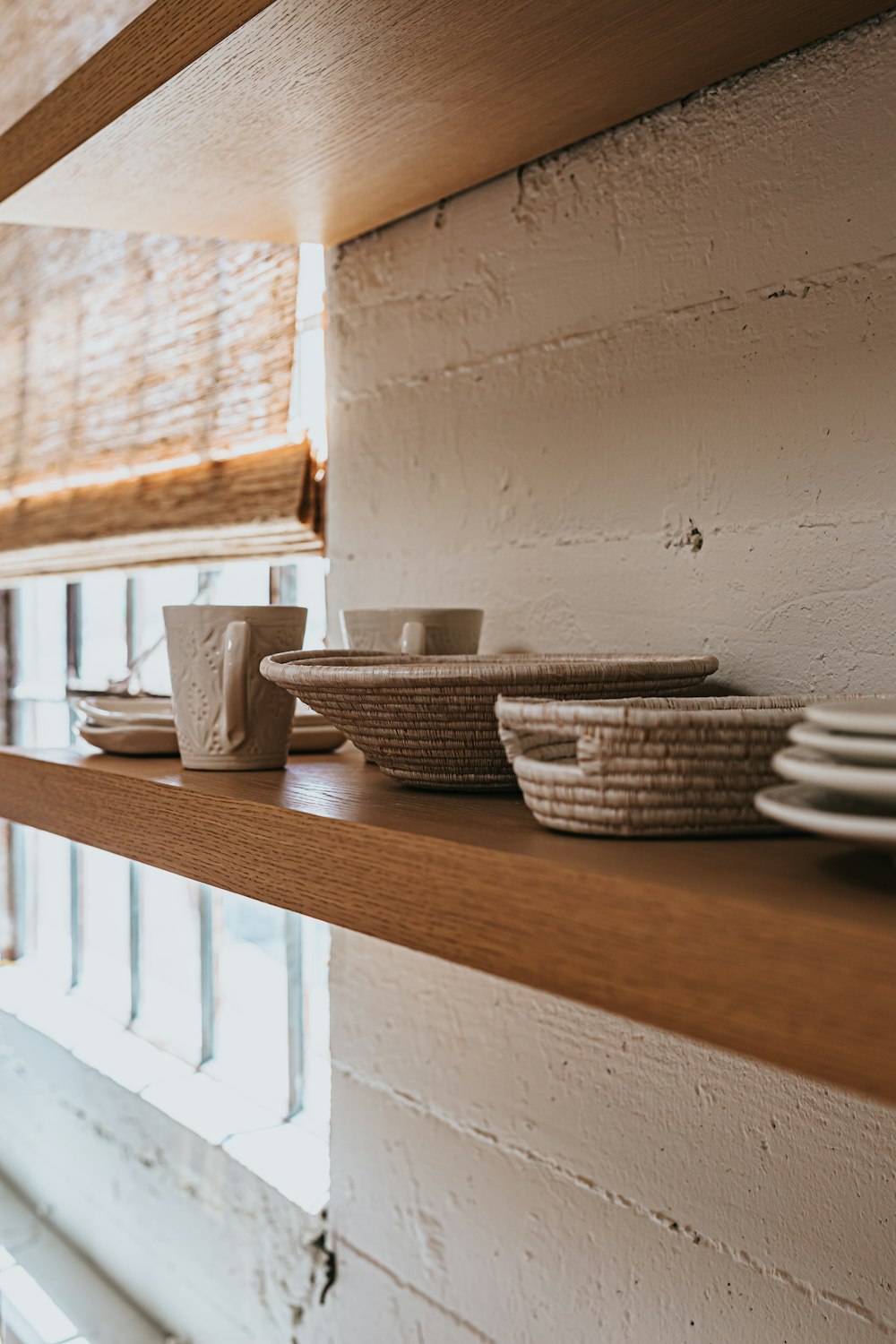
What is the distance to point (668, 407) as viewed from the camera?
35.2 inches

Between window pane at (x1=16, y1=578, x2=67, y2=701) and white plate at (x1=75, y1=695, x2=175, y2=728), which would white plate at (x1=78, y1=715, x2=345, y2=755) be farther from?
window pane at (x1=16, y1=578, x2=67, y2=701)

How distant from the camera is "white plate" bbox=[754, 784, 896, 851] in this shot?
0.39 m

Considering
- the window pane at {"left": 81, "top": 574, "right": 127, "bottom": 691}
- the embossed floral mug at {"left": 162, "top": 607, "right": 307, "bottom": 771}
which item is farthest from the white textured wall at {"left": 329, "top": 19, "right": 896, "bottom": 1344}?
the window pane at {"left": 81, "top": 574, "right": 127, "bottom": 691}

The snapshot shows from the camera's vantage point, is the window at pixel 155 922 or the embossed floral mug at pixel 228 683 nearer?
the embossed floral mug at pixel 228 683

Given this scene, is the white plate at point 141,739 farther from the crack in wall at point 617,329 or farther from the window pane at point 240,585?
the window pane at point 240,585

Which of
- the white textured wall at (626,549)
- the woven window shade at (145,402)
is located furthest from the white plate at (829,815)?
the woven window shade at (145,402)

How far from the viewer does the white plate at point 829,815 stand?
391 mm

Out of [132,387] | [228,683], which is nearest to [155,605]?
[132,387]

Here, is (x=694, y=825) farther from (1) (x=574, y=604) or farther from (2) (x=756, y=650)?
(1) (x=574, y=604)

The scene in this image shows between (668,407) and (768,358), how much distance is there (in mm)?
96

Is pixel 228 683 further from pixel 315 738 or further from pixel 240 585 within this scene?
pixel 240 585

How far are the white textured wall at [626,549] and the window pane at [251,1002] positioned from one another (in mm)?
476

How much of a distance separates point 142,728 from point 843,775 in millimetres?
708

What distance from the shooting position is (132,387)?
172 cm
